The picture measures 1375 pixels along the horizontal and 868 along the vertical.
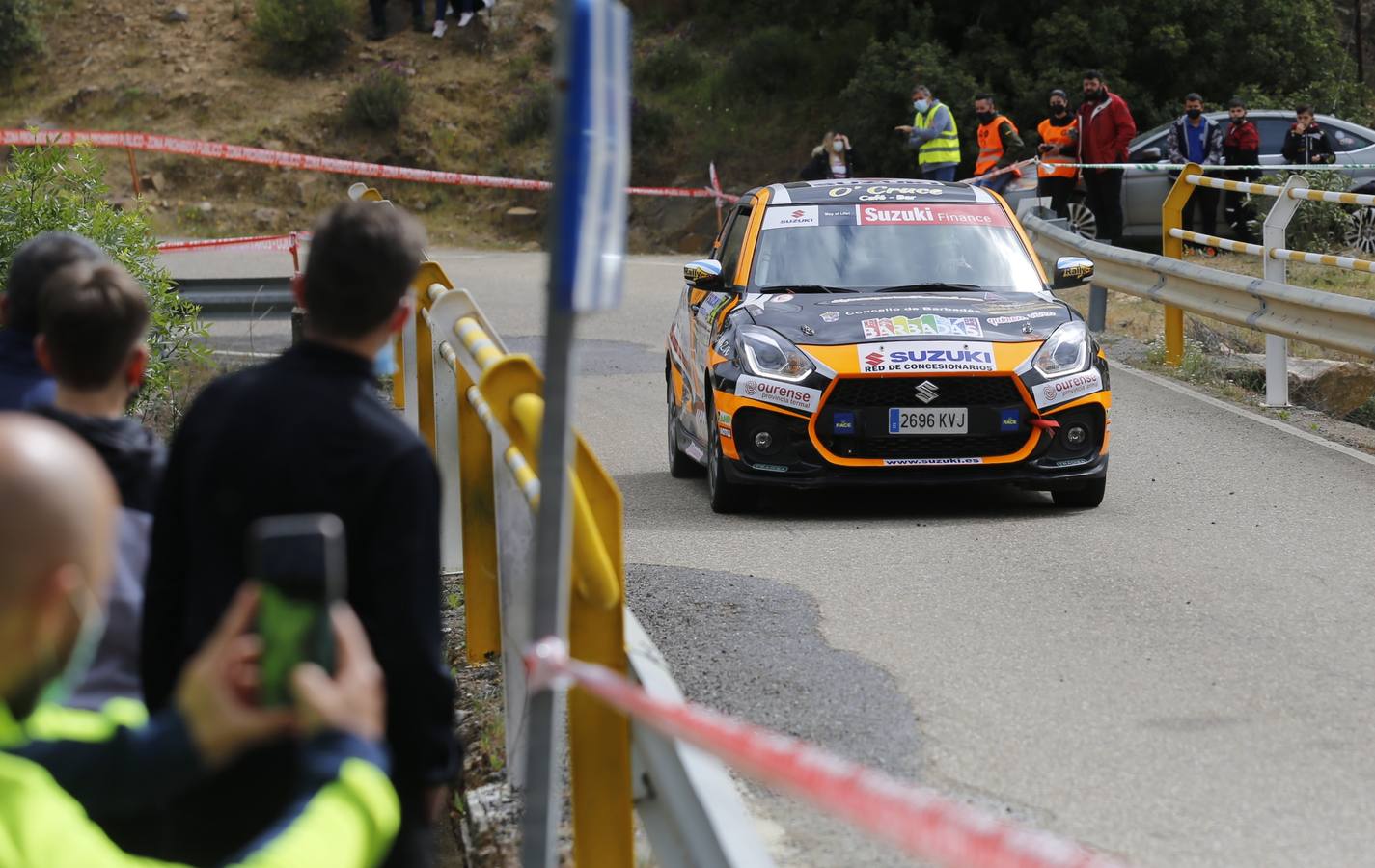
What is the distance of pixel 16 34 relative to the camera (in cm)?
4284

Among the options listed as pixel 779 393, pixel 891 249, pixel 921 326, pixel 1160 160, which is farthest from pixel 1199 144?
pixel 779 393

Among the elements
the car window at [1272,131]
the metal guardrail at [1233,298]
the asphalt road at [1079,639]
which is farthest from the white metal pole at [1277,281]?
the car window at [1272,131]

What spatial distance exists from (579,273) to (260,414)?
87cm

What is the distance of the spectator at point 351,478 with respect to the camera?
9.78 ft

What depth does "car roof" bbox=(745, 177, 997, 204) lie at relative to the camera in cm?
1059

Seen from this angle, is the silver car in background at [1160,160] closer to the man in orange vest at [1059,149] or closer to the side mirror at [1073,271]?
the man in orange vest at [1059,149]

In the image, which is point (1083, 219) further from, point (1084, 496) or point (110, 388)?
point (110, 388)

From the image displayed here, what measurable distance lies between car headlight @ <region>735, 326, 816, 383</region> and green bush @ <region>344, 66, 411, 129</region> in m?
30.8

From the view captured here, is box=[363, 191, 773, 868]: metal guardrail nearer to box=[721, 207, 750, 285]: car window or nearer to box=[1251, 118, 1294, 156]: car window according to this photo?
box=[721, 207, 750, 285]: car window

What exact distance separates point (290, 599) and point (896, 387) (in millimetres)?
7307

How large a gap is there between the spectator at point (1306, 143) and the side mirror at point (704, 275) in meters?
14.5

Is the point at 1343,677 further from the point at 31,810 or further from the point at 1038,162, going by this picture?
the point at 1038,162

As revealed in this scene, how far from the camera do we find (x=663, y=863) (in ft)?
10.8

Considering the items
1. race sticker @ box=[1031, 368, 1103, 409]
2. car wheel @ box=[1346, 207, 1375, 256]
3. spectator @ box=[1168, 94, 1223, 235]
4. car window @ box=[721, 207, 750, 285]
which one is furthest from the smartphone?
car wheel @ box=[1346, 207, 1375, 256]
